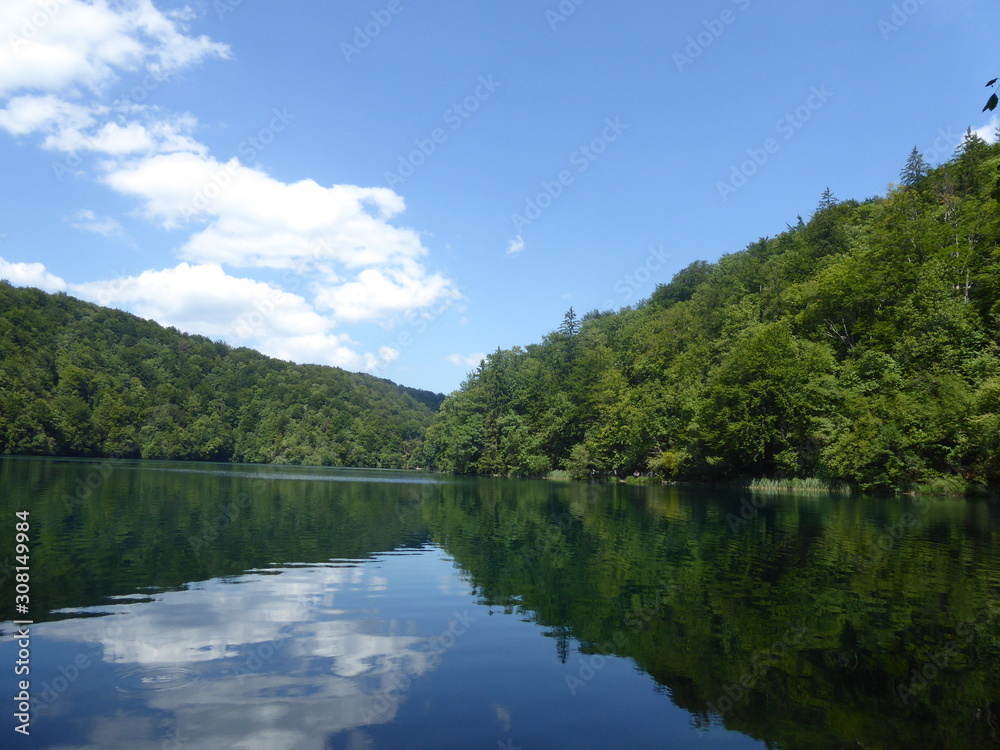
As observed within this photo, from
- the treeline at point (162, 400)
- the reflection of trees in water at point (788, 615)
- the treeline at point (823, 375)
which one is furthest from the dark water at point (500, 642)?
the treeline at point (162, 400)

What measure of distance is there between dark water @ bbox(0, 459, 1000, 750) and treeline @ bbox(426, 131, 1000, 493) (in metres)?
34.0

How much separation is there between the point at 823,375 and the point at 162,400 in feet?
477

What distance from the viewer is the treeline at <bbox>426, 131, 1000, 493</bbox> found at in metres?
51.7

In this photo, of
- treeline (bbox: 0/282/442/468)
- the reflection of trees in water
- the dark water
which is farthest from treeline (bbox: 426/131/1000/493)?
treeline (bbox: 0/282/442/468)

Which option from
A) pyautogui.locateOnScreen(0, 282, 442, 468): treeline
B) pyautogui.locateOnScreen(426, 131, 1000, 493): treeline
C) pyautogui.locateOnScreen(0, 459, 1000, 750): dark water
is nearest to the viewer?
pyautogui.locateOnScreen(0, 459, 1000, 750): dark water

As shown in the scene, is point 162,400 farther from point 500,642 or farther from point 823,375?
point 500,642

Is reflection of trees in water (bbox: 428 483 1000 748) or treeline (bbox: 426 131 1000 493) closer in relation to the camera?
reflection of trees in water (bbox: 428 483 1000 748)

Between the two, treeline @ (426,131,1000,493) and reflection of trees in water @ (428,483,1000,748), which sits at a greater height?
treeline @ (426,131,1000,493)

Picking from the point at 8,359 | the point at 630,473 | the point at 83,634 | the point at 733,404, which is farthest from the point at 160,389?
the point at 83,634

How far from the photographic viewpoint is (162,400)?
151250 mm

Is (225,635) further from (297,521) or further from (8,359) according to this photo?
(8,359)

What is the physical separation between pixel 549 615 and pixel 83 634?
8355 mm

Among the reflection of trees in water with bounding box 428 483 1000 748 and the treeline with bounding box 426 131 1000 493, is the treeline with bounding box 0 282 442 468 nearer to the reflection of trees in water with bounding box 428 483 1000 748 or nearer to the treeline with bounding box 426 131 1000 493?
the treeline with bounding box 426 131 1000 493

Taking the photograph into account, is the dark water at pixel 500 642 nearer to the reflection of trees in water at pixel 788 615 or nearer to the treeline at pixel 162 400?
the reflection of trees in water at pixel 788 615
